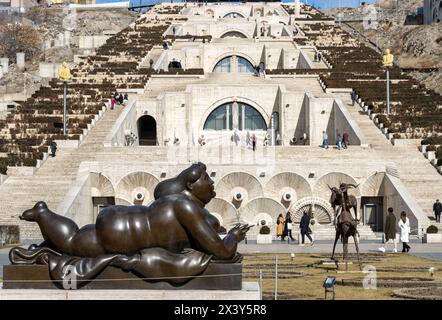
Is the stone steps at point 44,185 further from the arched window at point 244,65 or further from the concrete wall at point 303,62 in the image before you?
the arched window at point 244,65

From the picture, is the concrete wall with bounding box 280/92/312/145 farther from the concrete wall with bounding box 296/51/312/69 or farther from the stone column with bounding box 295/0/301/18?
the stone column with bounding box 295/0/301/18

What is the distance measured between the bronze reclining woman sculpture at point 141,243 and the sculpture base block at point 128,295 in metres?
0.21

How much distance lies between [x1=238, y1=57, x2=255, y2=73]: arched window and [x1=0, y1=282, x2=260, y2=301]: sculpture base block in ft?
234

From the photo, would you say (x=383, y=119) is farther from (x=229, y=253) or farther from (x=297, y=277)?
(x=229, y=253)

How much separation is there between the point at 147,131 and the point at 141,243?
160 ft

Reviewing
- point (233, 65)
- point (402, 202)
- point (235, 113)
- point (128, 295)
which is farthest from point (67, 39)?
point (128, 295)

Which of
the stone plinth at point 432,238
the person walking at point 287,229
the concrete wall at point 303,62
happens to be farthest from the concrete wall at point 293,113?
the stone plinth at point 432,238

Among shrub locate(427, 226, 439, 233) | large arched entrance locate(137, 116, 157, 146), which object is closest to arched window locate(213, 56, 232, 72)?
large arched entrance locate(137, 116, 157, 146)

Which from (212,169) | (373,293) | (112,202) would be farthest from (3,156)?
(373,293)

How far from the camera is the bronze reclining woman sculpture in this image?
1019cm

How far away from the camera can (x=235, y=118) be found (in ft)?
198

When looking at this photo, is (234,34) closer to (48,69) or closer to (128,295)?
(48,69)

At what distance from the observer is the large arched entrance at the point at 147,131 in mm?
57438
